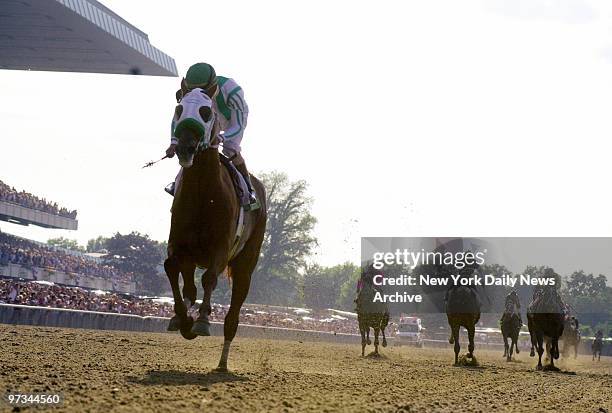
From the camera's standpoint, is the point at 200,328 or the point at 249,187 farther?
the point at 249,187

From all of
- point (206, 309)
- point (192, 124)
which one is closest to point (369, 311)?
point (206, 309)

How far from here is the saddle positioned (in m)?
9.80

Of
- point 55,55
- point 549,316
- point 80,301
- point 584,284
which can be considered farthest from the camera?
point 584,284

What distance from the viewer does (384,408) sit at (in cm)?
705

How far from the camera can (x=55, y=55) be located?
42219mm

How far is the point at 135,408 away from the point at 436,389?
4993mm

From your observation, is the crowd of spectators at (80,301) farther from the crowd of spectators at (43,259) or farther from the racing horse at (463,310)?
the racing horse at (463,310)

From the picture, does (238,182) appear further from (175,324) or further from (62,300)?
(62,300)

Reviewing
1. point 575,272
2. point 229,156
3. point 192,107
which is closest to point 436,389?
point 229,156

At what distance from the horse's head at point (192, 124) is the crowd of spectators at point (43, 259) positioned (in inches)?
1344

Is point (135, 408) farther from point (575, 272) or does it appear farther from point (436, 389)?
point (575, 272)

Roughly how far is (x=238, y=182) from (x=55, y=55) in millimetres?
35185

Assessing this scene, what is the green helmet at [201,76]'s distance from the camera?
926 centimetres

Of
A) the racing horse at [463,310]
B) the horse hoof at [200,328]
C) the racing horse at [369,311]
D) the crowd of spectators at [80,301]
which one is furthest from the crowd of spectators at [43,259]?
the horse hoof at [200,328]
